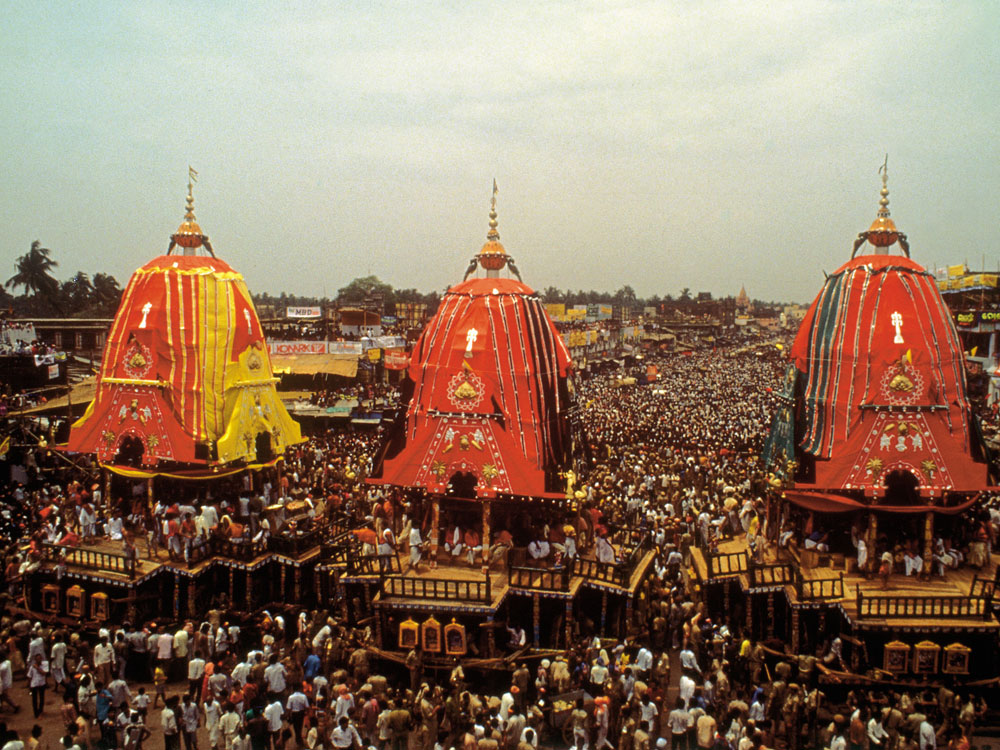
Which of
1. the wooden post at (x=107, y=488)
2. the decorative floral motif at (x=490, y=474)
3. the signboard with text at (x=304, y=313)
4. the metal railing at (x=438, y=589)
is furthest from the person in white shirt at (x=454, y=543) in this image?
the signboard with text at (x=304, y=313)

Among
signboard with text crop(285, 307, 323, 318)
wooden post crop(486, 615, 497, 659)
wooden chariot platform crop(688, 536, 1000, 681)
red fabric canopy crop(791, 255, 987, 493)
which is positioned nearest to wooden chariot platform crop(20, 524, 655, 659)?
wooden post crop(486, 615, 497, 659)

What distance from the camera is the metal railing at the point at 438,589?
48.1 ft

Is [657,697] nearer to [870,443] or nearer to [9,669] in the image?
[870,443]

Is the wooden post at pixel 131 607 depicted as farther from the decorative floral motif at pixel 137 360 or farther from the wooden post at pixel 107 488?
the decorative floral motif at pixel 137 360

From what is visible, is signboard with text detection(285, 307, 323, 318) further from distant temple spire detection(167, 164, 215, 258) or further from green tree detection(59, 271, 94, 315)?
distant temple spire detection(167, 164, 215, 258)

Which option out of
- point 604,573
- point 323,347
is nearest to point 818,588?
point 604,573

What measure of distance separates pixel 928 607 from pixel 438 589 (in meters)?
9.14

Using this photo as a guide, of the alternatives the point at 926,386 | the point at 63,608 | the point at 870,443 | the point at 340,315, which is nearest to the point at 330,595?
the point at 63,608

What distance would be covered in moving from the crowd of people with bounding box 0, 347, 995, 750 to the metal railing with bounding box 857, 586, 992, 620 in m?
1.03

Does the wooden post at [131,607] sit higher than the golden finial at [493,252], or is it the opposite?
the golden finial at [493,252]

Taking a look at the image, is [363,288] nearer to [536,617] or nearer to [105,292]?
[105,292]

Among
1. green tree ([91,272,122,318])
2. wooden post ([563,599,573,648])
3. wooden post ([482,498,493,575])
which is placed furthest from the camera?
green tree ([91,272,122,318])

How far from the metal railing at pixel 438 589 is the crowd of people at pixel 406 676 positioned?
105 cm

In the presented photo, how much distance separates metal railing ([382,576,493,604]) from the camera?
48.1 ft
